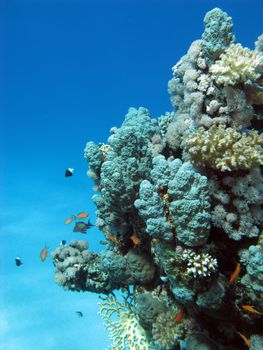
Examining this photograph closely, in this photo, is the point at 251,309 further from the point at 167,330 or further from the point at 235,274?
the point at 167,330

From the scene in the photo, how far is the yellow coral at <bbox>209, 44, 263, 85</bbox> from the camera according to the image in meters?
3.77

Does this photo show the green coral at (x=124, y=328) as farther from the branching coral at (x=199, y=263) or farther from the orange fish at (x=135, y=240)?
the branching coral at (x=199, y=263)

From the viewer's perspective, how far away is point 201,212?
3572mm

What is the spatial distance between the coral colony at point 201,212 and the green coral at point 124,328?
16 mm

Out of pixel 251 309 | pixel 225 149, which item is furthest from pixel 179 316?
pixel 225 149

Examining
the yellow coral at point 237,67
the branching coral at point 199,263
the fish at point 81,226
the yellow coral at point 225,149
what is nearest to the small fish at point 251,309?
the branching coral at point 199,263

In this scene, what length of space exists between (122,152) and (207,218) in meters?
1.60

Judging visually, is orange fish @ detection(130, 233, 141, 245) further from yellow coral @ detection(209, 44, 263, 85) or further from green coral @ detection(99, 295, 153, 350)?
yellow coral @ detection(209, 44, 263, 85)

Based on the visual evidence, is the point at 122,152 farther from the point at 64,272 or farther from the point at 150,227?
the point at 64,272

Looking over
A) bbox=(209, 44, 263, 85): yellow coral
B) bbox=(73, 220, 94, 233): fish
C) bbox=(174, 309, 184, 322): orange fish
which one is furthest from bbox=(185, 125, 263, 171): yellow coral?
bbox=(73, 220, 94, 233): fish

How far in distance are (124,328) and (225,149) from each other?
3.21m

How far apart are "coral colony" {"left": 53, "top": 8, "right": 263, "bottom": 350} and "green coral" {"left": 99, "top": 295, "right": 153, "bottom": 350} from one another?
2 centimetres

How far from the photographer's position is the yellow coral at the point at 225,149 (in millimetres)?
3602

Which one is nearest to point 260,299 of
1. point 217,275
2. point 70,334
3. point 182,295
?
point 217,275
